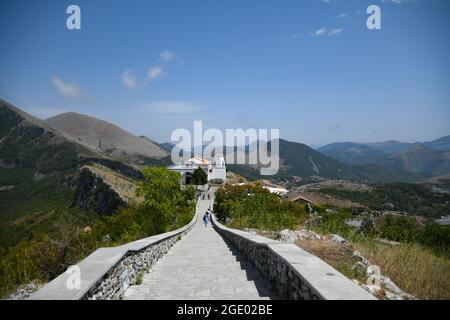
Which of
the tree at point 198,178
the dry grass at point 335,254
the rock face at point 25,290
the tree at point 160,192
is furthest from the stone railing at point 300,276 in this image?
the tree at point 198,178

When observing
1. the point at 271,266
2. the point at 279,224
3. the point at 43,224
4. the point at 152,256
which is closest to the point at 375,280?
the point at 271,266

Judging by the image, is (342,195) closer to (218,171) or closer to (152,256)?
(218,171)

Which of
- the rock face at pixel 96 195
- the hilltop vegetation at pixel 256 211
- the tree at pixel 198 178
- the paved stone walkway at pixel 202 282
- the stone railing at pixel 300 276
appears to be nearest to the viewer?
the stone railing at pixel 300 276

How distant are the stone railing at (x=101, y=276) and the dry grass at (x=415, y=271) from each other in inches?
151

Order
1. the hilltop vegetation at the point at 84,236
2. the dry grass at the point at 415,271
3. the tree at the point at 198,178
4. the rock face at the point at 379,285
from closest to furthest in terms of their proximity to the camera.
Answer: the rock face at the point at 379,285 → the dry grass at the point at 415,271 → the hilltop vegetation at the point at 84,236 → the tree at the point at 198,178

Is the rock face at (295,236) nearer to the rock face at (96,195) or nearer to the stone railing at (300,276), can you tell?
the stone railing at (300,276)

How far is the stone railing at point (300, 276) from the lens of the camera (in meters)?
3.69

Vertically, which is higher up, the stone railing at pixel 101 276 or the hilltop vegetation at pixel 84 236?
the stone railing at pixel 101 276

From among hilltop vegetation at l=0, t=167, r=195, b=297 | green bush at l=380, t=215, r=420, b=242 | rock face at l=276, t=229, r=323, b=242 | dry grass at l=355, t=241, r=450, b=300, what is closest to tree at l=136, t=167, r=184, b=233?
hilltop vegetation at l=0, t=167, r=195, b=297

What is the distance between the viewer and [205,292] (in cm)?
584

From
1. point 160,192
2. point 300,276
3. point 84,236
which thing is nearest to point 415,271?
point 300,276

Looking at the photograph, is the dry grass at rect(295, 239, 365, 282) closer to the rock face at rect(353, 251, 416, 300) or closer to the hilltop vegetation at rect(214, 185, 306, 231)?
the rock face at rect(353, 251, 416, 300)

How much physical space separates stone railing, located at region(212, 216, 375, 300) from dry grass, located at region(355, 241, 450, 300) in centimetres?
118
